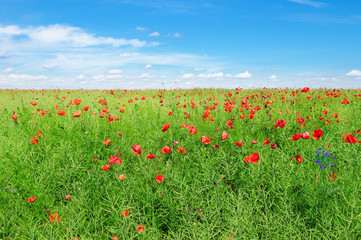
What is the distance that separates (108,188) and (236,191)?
1194 mm

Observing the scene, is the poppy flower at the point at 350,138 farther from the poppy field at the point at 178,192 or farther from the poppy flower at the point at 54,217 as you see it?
the poppy flower at the point at 54,217

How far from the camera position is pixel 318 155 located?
2297mm

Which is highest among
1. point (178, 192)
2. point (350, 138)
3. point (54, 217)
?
point (350, 138)

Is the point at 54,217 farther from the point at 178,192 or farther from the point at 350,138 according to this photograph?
the point at 350,138

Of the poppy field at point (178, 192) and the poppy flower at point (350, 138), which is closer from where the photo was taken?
the poppy field at point (178, 192)

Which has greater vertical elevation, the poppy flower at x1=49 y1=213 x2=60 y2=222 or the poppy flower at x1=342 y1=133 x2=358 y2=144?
the poppy flower at x1=342 y1=133 x2=358 y2=144

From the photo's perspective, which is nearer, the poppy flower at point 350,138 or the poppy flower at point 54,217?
the poppy flower at point 54,217

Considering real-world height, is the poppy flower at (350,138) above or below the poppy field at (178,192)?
above

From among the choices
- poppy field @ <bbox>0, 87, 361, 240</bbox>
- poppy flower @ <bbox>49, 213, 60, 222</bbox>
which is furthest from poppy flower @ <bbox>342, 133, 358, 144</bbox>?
poppy flower @ <bbox>49, 213, 60, 222</bbox>

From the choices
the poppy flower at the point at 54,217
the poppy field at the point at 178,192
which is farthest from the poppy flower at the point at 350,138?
the poppy flower at the point at 54,217

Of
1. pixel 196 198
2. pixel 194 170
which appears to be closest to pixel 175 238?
pixel 196 198

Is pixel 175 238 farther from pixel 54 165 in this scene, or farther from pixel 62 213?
pixel 54 165

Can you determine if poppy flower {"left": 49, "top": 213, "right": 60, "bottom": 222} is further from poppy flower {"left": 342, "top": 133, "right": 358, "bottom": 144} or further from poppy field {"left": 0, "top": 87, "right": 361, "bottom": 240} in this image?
poppy flower {"left": 342, "top": 133, "right": 358, "bottom": 144}

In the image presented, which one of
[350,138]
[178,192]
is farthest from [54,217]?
[350,138]
